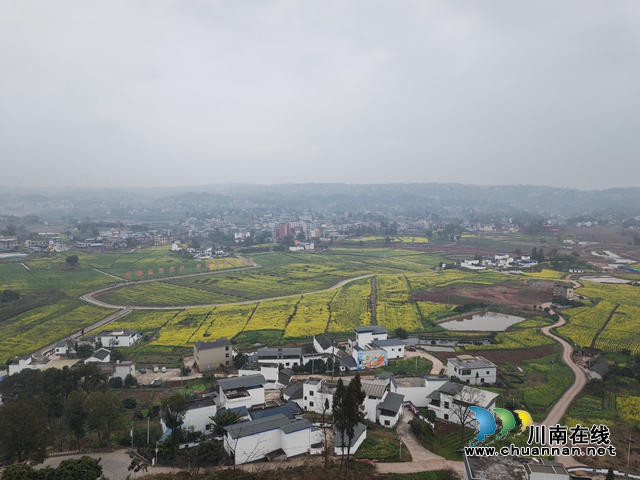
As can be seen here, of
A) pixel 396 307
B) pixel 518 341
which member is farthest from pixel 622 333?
pixel 396 307

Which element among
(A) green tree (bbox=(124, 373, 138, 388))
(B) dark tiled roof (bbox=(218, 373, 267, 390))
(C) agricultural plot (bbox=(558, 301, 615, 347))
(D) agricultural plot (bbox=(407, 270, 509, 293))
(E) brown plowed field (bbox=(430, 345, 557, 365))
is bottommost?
(D) agricultural plot (bbox=(407, 270, 509, 293))

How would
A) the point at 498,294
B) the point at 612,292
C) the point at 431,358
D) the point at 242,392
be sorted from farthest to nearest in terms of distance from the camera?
the point at 498,294 → the point at 612,292 → the point at 431,358 → the point at 242,392

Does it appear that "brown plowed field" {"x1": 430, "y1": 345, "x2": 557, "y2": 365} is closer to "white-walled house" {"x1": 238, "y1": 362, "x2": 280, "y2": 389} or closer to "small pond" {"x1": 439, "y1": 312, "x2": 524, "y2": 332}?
"small pond" {"x1": 439, "y1": 312, "x2": 524, "y2": 332}

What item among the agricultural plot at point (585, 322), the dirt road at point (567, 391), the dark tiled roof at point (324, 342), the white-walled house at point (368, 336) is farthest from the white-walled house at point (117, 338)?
the agricultural plot at point (585, 322)

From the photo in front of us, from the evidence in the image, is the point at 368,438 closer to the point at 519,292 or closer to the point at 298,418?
the point at 298,418

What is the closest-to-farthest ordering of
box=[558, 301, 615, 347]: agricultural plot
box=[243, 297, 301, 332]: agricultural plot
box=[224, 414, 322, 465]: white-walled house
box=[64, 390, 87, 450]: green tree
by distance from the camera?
1. box=[224, 414, 322, 465]: white-walled house
2. box=[64, 390, 87, 450]: green tree
3. box=[558, 301, 615, 347]: agricultural plot
4. box=[243, 297, 301, 332]: agricultural plot

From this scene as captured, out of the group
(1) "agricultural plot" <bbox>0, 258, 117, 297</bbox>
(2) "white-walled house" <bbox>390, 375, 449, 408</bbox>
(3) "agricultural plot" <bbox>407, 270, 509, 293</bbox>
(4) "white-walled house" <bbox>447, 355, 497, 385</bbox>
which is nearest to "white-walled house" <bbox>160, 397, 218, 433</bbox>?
(2) "white-walled house" <bbox>390, 375, 449, 408</bbox>

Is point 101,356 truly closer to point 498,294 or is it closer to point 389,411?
point 389,411

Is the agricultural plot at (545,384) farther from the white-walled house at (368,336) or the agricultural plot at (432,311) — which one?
the agricultural plot at (432,311)

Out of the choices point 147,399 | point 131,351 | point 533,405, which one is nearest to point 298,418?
point 147,399
